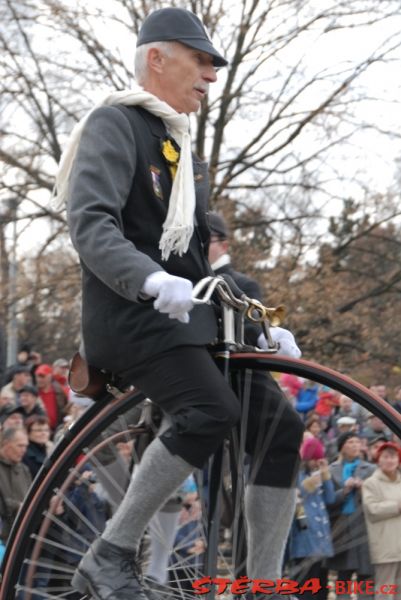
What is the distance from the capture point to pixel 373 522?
3.34 metres

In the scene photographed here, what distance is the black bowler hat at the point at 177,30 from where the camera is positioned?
3463 millimetres

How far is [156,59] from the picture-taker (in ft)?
11.5

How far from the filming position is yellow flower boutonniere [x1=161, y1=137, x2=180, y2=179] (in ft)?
11.2

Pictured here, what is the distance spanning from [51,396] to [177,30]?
7494mm

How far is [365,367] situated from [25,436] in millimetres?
11848

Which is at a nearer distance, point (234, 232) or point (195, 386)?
point (195, 386)

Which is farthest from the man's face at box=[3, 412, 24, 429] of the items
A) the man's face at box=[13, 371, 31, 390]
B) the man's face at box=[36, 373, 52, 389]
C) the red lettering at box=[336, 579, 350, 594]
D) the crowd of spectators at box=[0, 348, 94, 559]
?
the red lettering at box=[336, 579, 350, 594]

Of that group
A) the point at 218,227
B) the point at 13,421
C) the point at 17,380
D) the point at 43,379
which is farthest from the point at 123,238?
the point at 43,379

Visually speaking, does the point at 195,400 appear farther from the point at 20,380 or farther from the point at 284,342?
the point at 20,380

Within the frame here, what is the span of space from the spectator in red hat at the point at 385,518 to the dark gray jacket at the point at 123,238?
66 cm

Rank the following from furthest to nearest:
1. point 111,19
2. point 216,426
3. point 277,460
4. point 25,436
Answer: point 111,19
point 25,436
point 277,460
point 216,426

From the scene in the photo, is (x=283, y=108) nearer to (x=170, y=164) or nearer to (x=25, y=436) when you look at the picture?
(x=25, y=436)

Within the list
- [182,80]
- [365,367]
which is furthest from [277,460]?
[365,367]

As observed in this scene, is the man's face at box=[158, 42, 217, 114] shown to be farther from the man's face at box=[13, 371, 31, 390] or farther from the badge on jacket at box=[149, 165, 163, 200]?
the man's face at box=[13, 371, 31, 390]
